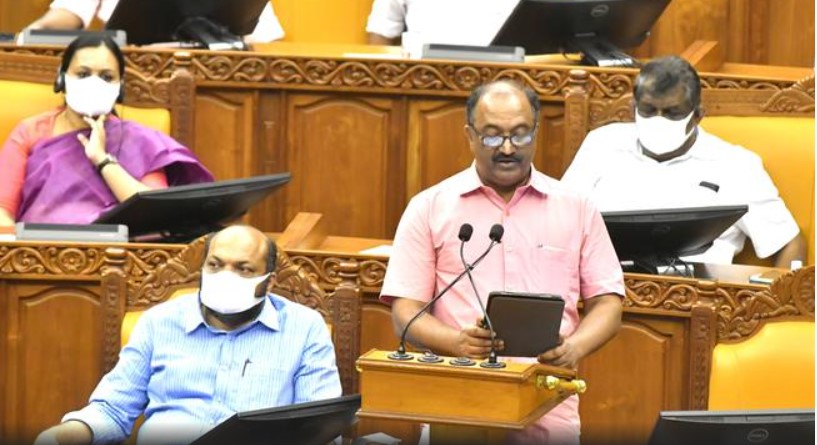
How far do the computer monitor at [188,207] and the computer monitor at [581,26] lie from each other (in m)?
0.57

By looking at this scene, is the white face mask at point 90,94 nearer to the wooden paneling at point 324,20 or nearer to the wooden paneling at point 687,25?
the wooden paneling at point 324,20

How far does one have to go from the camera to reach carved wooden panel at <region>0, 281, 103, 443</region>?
8.02 feet

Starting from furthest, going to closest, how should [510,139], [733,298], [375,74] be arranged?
[375,74], [733,298], [510,139]

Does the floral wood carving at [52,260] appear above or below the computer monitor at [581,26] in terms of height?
below

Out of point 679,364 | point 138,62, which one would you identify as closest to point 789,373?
point 679,364

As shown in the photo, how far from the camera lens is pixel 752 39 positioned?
350 centimetres

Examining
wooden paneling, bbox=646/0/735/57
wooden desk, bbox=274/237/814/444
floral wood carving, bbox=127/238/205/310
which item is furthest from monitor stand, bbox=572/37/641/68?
floral wood carving, bbox=127/238/205/310

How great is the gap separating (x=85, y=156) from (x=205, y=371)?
2.04 ft

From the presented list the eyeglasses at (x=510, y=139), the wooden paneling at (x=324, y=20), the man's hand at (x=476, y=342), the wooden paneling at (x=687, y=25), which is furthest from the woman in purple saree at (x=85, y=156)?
the wooden paneling at (x=687, y=25)

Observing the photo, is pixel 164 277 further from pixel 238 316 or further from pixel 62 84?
pixel 62 84

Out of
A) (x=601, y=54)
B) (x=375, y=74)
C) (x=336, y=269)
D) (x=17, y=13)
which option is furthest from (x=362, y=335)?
(x=17, y=13)

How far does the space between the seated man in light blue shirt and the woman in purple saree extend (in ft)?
1.58

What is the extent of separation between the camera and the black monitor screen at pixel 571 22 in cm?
293

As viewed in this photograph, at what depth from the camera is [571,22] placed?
2.96m
